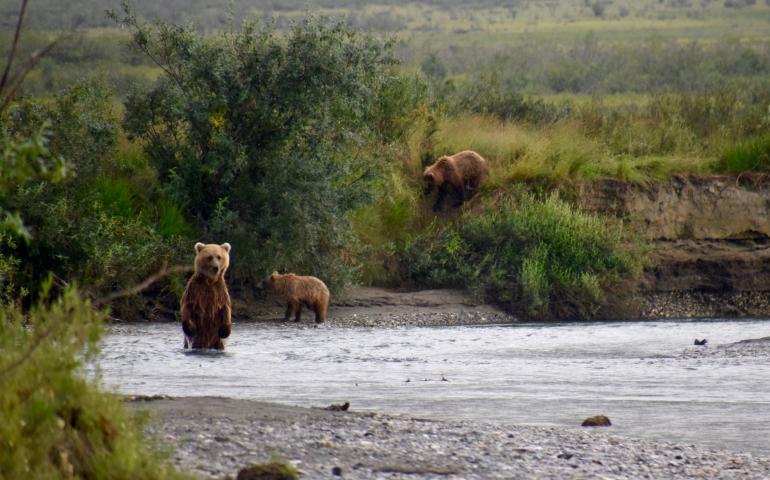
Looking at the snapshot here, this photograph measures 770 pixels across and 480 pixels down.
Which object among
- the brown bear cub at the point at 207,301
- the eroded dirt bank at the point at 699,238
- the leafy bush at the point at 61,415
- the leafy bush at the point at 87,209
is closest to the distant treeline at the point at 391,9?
the eroded dirt bank at the point at 699,238

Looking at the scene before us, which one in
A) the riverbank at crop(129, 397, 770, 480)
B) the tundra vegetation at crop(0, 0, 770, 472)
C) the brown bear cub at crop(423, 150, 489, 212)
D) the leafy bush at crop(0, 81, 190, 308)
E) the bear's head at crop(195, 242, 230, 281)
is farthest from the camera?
the brown bear cub at crop(423, 150, 489, 212)

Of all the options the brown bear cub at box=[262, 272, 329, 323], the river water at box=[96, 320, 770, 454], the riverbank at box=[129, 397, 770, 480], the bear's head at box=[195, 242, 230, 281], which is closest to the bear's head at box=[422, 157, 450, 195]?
the river water at box=[96, 320, 770, 454]

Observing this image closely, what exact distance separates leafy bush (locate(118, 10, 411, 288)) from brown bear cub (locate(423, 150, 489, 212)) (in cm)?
273

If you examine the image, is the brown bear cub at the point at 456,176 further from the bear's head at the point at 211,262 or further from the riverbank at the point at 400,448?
the riverbank at the point at 400,448

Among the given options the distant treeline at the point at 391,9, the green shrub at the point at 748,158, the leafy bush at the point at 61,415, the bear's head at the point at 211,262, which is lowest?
the bear's head at the point at 211,262

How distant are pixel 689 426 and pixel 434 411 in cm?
212

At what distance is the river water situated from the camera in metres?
11.0

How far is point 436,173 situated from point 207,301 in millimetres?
8548

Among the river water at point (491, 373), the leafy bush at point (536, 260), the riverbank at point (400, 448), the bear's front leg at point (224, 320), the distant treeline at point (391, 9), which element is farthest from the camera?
the distant treeline at point (391, 9)

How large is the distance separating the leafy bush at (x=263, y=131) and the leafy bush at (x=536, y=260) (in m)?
2.40

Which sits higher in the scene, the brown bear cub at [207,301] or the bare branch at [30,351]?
the bare branch at [30,351]

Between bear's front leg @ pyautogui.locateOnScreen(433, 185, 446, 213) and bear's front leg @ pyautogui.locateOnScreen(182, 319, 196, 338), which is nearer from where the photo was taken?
bear's front leg @ pyautogui.locateOnScreen(182, 319, 196, 338)

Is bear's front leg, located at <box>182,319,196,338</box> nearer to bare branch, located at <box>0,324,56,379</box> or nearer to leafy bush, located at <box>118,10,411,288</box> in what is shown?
leafy bush, located at <box>118,10,411,288</box>

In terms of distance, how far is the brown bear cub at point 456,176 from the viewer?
72.4 feet
